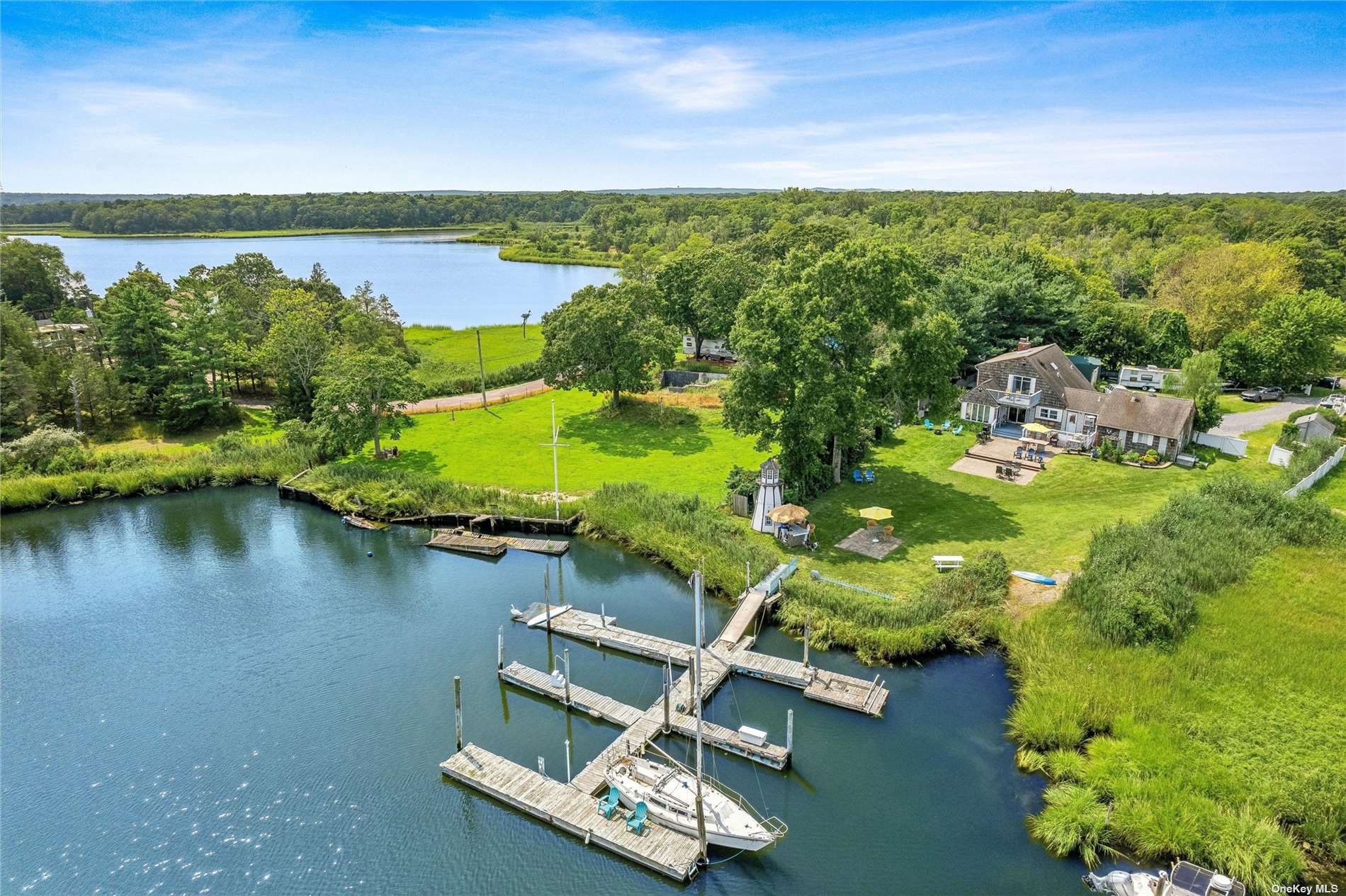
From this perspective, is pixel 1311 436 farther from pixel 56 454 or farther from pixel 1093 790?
pixel 56 454

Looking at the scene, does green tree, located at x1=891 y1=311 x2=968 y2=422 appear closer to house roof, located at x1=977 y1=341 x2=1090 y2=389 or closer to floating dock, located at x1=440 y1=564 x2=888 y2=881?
house roof, located at x1=977 y1=341 x2=1090 y2=389

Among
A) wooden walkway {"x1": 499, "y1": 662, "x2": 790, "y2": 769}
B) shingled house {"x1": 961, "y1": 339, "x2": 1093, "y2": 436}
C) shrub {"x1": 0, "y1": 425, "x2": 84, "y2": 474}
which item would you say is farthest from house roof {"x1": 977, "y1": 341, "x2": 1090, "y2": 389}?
shrub {"x1": 0, "y1": 425, "x2": 84, "y2": 474}

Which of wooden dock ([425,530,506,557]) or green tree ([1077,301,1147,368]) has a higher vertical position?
green tree ([1077,301,1147,368])

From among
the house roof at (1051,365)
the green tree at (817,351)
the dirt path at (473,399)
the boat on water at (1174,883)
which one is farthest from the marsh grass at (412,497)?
the house roof at (1051,365)

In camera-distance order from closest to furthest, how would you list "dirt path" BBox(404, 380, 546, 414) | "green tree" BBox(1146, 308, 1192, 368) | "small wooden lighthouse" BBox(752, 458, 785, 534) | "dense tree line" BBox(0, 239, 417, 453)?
"small wooden lighthouse" BBox(752, 458, 785, 534) → "dense tree line" BBox(0, 239, 417, 453) → "dirt path" BBox(404, 380, 546, 414) → "green tree" BBox(1146, 308, 1192, 368)

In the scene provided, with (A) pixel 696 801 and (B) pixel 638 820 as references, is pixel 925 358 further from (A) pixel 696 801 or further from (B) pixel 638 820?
(B) pixel 638 820

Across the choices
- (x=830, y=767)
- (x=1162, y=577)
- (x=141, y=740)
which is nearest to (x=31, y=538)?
(x=141, y=740)

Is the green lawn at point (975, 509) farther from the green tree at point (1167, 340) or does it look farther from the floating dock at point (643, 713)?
the green tree at point (1167, 340)
